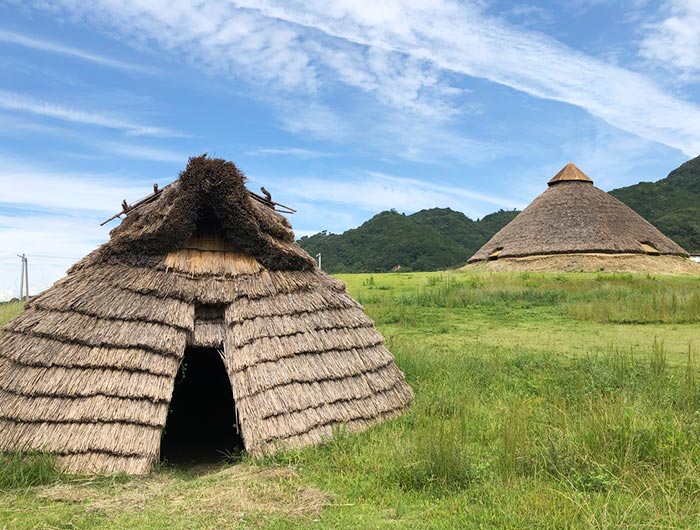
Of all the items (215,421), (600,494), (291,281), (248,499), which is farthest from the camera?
(215,421)

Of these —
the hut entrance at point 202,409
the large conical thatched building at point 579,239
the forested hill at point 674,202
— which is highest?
the forested hill at point 674,202

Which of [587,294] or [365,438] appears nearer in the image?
[365,438]

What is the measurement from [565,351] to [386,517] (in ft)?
28.3

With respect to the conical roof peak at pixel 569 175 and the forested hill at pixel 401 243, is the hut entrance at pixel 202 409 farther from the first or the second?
the conical roof peak at pixel 569 175

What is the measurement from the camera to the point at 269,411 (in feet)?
21.2

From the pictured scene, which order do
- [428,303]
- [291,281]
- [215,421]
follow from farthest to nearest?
[428,303], [215,421], [291,281]

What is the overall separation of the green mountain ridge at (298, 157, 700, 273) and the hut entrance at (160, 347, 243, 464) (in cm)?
3196

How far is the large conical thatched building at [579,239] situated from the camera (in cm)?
3256

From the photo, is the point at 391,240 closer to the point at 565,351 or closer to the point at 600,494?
the point at 565,351

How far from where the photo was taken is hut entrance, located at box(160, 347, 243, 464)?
→ 880 centimetres

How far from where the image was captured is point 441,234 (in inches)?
2195

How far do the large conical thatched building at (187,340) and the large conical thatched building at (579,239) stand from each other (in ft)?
89.1

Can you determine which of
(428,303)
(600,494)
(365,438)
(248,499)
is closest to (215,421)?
(365,438)

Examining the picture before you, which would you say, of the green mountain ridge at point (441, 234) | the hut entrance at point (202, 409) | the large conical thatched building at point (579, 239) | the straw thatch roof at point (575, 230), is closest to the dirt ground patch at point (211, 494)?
the hut entrance at point (202, 409)
